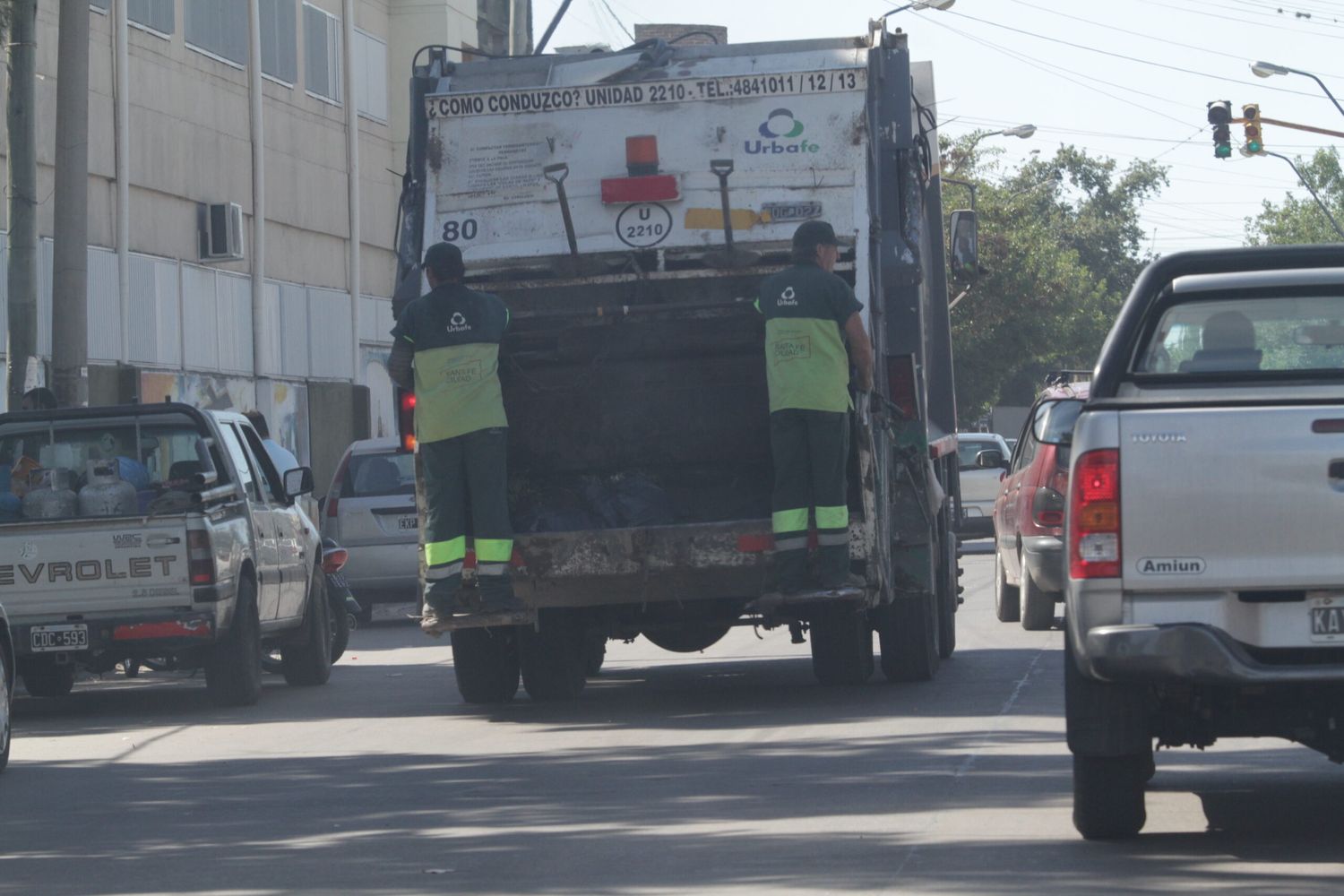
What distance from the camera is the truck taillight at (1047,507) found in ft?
50.5

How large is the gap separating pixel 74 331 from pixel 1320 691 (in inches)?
517

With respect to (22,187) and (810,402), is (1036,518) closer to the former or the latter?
(810,402)

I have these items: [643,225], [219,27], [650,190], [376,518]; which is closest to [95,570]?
[643,225]

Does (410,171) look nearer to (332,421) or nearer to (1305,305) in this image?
(1305,305)

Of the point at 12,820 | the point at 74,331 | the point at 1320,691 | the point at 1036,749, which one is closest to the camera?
the point at 1320,691

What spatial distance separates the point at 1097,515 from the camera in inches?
261

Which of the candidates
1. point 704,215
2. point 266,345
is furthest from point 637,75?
point 266,345

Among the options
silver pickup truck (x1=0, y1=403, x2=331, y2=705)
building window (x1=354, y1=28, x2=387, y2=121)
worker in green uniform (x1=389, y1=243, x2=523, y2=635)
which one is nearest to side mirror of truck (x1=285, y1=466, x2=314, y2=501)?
silver pickup truck (x1=0, y1=403, x2=331, y2=705)

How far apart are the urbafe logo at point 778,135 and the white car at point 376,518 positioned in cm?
889

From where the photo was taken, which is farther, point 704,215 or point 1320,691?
point 704,215

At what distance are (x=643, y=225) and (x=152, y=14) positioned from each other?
18.2m

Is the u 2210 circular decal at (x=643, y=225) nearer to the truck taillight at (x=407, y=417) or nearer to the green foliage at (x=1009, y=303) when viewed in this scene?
the truck taillight at (x=407, y=417)

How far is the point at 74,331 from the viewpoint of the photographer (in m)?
18.0

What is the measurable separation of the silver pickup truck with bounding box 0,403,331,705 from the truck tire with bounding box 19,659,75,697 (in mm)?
22
